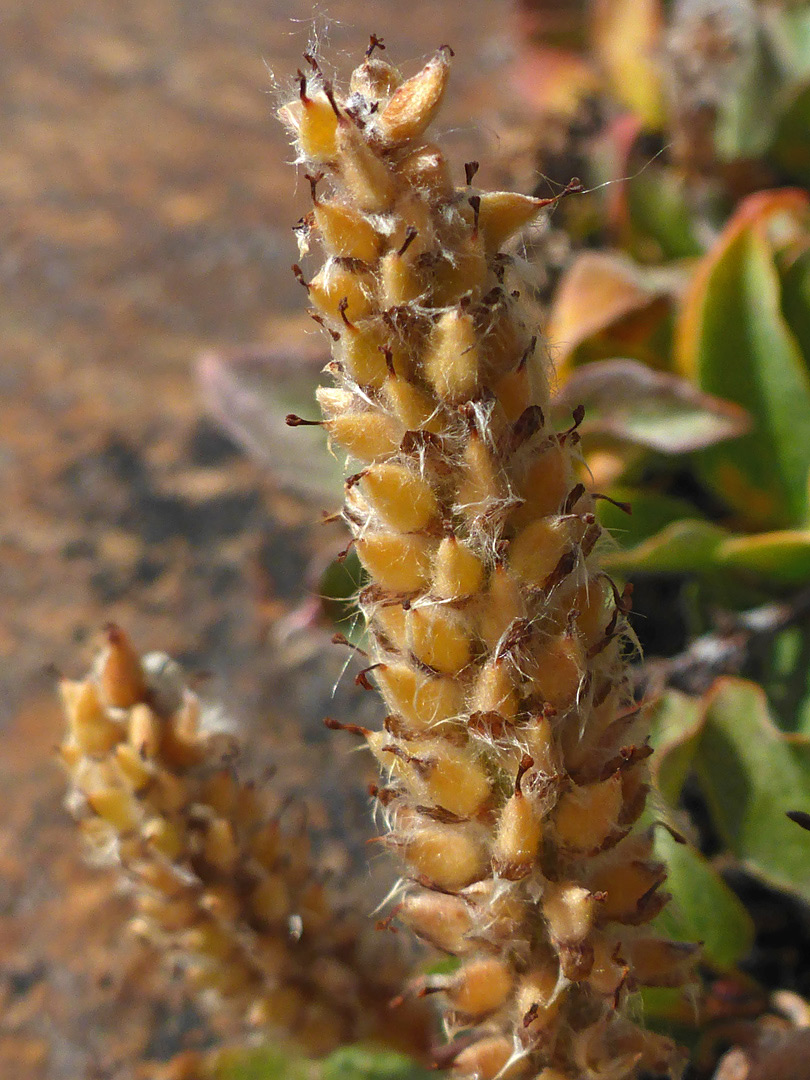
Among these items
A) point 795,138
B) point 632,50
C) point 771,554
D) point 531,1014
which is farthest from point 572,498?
point 632,50

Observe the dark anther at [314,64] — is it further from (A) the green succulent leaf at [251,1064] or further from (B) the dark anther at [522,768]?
(A) the green succulent leaf at [251,1064]

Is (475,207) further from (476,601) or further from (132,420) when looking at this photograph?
(132,420)

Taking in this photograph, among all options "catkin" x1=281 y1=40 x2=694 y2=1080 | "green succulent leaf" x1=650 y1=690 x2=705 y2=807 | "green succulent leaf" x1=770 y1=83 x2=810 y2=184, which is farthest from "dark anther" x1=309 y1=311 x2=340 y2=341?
"green succulent leaf" x1=770 y1=83 x2=810 y2=184

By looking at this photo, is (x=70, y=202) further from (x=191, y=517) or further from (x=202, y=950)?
(x=202, y=950)

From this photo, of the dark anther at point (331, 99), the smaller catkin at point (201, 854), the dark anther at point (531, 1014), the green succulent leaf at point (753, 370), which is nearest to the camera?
the dark anther at point (331, 99)

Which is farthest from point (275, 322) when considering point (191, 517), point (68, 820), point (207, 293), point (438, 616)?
point (438, 616)

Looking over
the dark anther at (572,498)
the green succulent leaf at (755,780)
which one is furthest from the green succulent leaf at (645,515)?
the dark anther at (572,498)
